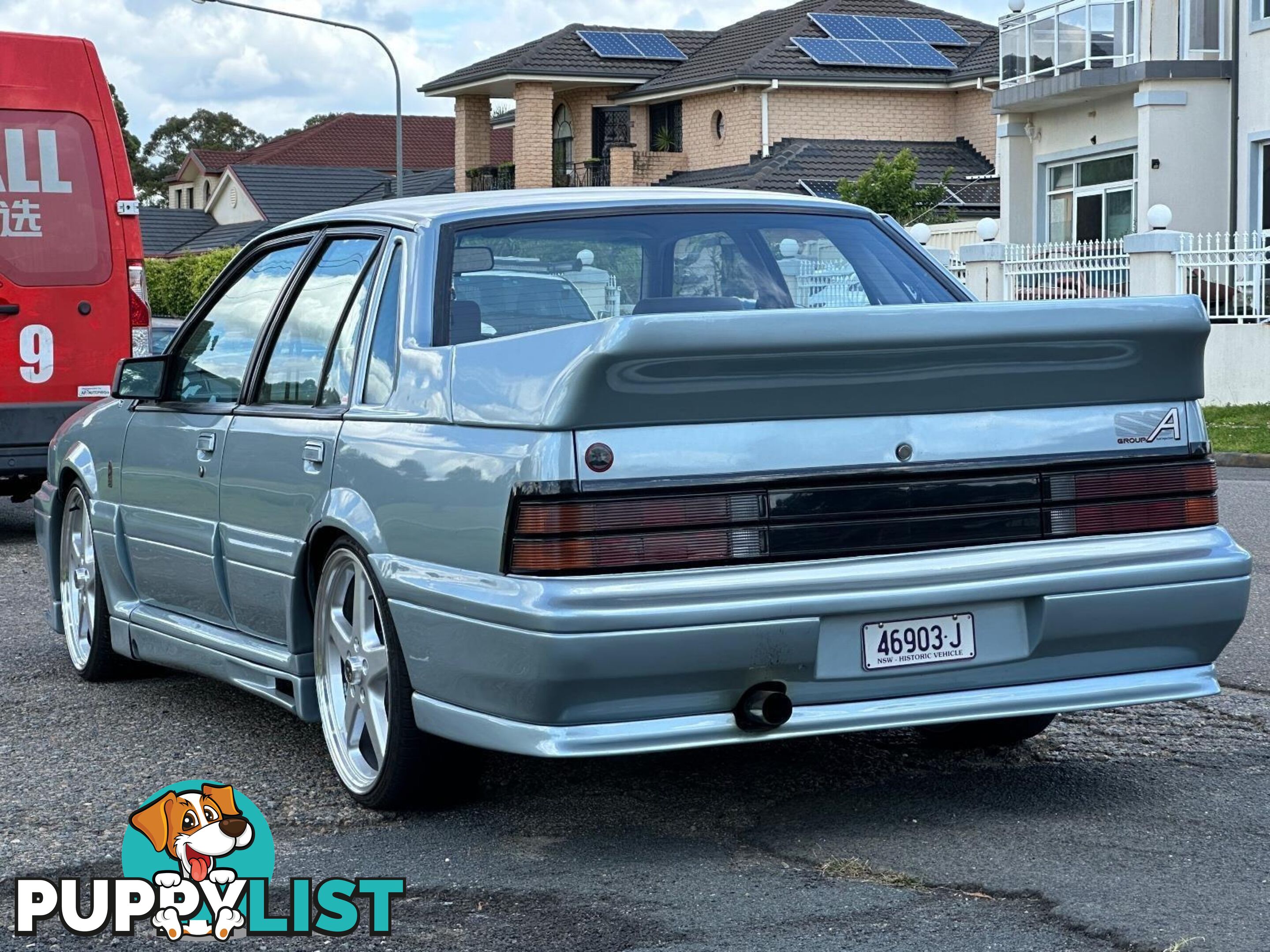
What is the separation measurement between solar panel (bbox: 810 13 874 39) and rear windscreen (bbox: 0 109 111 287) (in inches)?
1430

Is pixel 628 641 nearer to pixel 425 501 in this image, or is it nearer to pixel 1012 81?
pixel 425 501

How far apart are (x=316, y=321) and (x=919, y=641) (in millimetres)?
2048

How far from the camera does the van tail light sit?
11.1m

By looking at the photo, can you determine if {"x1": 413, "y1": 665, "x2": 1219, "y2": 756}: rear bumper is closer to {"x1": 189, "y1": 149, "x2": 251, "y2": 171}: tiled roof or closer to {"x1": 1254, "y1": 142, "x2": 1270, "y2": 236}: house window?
{"x1": 1254, "y1": 142, "x2": 1270, "y2": 236}: house window

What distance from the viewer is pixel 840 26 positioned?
152 ft

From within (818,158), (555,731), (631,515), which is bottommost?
(555,731)

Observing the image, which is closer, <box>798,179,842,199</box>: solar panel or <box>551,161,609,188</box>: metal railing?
<box>798,179,842,199</box>: solar panel

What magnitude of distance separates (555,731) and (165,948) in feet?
3.09

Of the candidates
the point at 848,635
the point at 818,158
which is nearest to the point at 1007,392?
the point at 848,635

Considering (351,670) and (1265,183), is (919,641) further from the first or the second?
(1265,183)

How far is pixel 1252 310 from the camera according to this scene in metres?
21.2

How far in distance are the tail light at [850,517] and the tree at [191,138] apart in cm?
8864

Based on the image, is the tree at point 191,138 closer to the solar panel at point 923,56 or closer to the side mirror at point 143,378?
the solar panel at point 923,56

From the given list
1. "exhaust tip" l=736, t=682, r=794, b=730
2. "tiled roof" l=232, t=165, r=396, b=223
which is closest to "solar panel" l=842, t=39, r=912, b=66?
"tiled roof" l=232, t=165, r=396, b=223
